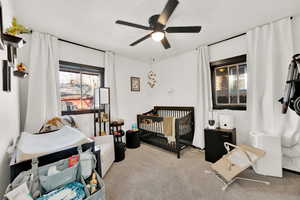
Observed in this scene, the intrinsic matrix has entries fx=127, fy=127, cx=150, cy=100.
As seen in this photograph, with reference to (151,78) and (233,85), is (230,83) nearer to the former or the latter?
(233,85)

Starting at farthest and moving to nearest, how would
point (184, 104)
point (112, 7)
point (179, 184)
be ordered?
point (184, 104), point (179, 184), point (112, 7)

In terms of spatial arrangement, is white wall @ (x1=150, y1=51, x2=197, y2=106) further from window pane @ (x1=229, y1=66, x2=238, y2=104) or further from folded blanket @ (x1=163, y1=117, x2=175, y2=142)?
folded blanket @ (x1=163, y1=117, x2=175, y2=142)

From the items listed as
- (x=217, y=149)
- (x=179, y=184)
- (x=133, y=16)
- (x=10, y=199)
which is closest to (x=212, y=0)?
(x=133, y=16)

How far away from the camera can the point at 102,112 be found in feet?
9.89

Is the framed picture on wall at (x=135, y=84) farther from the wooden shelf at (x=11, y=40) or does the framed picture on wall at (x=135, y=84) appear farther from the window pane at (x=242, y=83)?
the wooden shelf at (x=11, y=40)

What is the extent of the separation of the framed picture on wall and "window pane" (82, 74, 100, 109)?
100 cm

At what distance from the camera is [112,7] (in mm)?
1679

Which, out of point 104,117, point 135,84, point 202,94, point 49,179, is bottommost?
point 49,179

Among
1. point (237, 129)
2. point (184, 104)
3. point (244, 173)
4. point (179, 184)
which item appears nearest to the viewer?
point (179, 184)

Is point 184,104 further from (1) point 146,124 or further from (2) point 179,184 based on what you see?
(2) point 179,184

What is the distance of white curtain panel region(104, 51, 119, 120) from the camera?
310cm

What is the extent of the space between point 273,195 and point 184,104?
2.23 meters

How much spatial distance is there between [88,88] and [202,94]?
2.68 m

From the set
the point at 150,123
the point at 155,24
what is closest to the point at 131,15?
the point at 155,24
